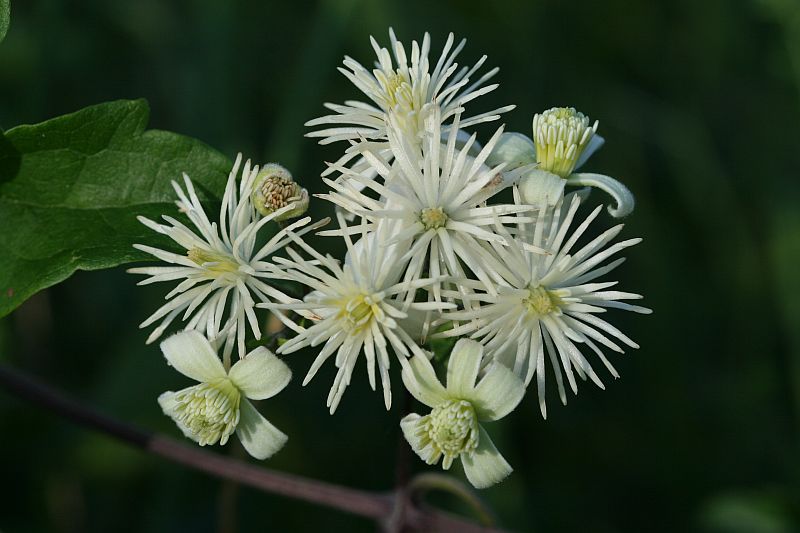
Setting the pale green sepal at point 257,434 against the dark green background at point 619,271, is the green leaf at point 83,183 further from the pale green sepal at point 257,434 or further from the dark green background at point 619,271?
the dark green background at point 619,271

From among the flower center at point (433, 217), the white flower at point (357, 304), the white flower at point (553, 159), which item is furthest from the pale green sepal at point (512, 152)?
the white flower at point (357, 304)

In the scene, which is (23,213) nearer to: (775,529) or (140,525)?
(140,525)

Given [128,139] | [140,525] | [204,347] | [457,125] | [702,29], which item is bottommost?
[140,525]

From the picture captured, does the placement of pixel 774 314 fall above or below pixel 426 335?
above

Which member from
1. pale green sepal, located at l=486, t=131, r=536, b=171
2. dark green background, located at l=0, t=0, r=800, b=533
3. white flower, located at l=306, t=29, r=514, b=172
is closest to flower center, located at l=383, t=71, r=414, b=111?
white flower, located at l=306, t=29, r=514, b=172

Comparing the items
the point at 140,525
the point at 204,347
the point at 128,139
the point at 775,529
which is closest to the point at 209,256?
the point at 204,347

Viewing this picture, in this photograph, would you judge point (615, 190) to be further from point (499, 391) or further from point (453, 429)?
point (453, 429)

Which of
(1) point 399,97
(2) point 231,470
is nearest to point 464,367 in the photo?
(1) point 399,97
